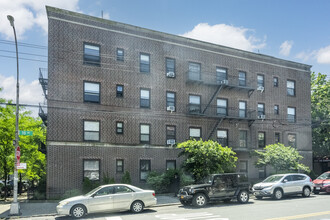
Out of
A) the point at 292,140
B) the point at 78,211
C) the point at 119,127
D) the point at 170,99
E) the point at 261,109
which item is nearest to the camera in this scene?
the point at 78,211

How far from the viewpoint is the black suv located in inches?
677

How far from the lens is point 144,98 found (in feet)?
84.5

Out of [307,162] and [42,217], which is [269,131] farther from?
[42,217]

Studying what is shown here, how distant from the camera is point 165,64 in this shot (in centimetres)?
2683

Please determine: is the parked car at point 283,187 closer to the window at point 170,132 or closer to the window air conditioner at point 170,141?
the window air conditioner at point 170,141

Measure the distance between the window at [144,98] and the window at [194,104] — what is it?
13.4ft

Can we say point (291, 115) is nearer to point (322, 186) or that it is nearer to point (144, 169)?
point (322, 186)

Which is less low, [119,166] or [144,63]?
[144,63]

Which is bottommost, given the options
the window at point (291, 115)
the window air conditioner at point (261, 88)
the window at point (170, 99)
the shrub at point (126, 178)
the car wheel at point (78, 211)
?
the car wheel at point (78, 211)

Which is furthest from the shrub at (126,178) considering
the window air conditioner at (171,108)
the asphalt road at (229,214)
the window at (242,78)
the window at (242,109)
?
the window at (242,78)

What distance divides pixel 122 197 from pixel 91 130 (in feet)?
30.3

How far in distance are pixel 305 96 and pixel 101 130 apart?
23571 mm

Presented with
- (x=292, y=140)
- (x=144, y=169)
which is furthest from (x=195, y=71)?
(x=292, y=140)

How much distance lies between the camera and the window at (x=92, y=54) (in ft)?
78.0
